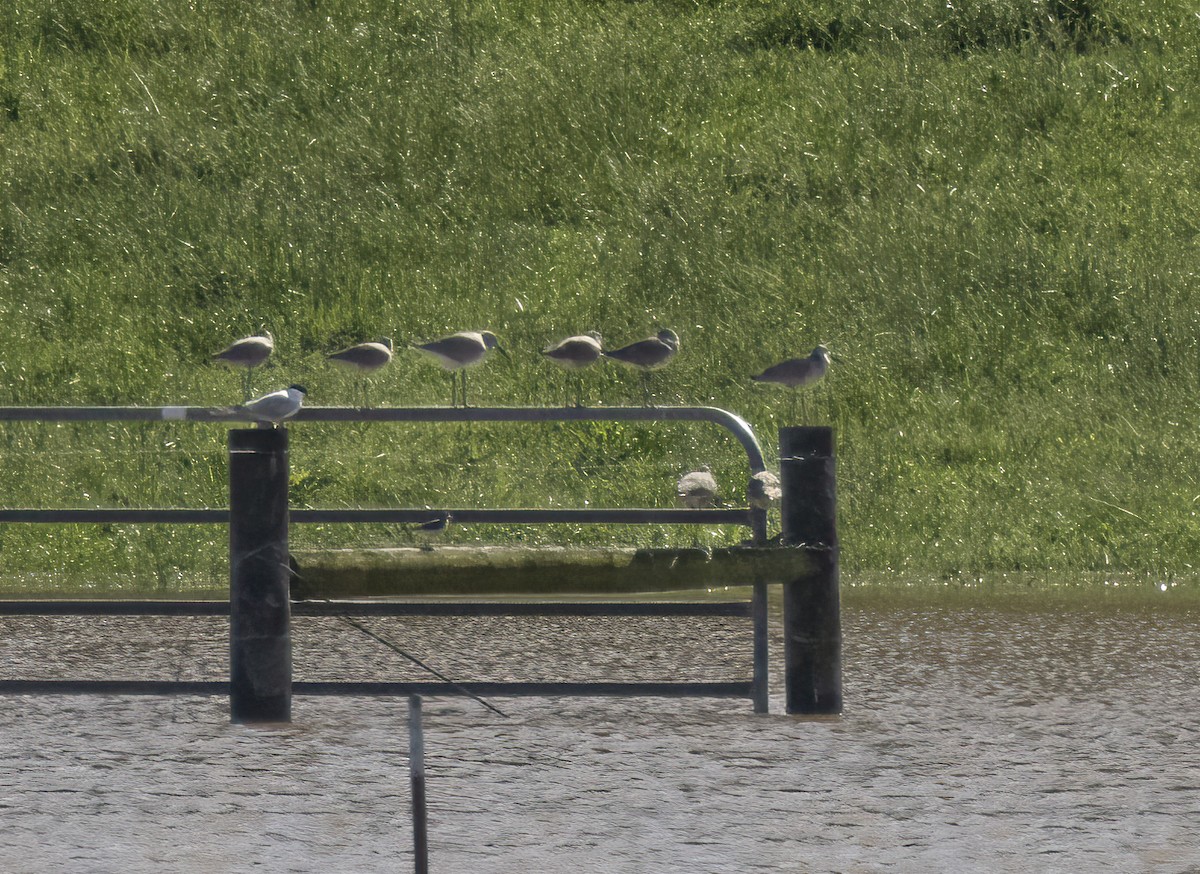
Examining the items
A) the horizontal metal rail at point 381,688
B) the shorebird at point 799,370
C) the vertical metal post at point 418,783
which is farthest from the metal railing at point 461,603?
the vertical metal post at point 418,783

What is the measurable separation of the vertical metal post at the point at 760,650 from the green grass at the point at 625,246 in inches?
253

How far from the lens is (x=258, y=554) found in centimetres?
838

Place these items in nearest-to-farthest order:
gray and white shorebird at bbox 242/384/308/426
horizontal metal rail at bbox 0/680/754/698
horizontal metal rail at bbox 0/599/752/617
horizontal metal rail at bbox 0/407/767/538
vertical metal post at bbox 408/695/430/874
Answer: vertical metal post at bbox 408/695/430/874 → horizontal metal rail at bbox 0/680/754/698 → horizontal metal rail at bbox 0/599/752/617 → horizontal metal rail at bbox 0/407/767/538 → gray and white shorebird at bbox 242/384/308/426

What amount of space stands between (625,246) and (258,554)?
1477cm

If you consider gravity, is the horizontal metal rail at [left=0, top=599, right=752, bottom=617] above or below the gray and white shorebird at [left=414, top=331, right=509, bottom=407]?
below

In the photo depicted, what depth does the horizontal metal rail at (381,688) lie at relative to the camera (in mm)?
8531

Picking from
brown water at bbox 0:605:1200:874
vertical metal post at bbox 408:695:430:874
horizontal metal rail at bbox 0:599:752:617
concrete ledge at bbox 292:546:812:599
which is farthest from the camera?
horizontal metal rail at bbox 0:599:752:617

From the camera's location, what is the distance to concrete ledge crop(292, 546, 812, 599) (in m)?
8.36

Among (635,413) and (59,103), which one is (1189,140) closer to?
(59,103)

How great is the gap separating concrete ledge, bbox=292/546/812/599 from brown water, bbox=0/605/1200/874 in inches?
25.1

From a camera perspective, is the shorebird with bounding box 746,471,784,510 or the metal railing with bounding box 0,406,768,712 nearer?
the metal railing with bounding box 0,406,768,712

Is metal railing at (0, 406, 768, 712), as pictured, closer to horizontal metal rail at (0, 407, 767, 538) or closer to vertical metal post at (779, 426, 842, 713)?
horizontal metal rail at (0, 407, 767, 538)

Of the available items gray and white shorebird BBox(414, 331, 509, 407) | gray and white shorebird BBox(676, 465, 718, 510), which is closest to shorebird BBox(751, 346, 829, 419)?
gray and white shorebird BBox(676, 465, 718, 510)

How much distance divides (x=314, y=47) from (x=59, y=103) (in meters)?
3.57
